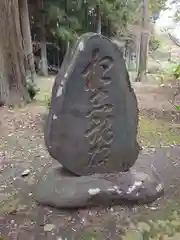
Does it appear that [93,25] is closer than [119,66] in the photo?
No

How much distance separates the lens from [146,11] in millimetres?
10031

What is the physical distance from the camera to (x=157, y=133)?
16.5 feet

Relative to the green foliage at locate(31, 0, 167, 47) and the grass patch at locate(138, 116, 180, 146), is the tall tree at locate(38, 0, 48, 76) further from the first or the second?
the grass patch at locate(138, 116, 180, 146)

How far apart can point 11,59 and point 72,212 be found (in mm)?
4346

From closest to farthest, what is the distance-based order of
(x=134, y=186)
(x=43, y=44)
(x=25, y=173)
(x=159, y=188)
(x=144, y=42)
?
(x=134, y=186) → (x=159, y=188) → (x=25, y=173) → (x=144, y=42) → (x=43, y=44)

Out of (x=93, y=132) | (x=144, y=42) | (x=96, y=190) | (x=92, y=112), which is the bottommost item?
(x=96, y=190)

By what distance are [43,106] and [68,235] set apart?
13.8ft

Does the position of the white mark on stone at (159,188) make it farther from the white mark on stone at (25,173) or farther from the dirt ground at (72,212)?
the white mark on stone at (25,173)

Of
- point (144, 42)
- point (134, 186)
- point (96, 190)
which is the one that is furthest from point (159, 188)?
point (144, 42)

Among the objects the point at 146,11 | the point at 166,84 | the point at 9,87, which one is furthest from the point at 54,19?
the point at 9,87

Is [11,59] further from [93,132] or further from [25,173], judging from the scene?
[93,132]

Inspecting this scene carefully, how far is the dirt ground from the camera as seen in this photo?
2.54m

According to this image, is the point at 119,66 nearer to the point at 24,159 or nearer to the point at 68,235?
the point at 68,235

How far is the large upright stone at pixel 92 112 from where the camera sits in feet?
9.04
